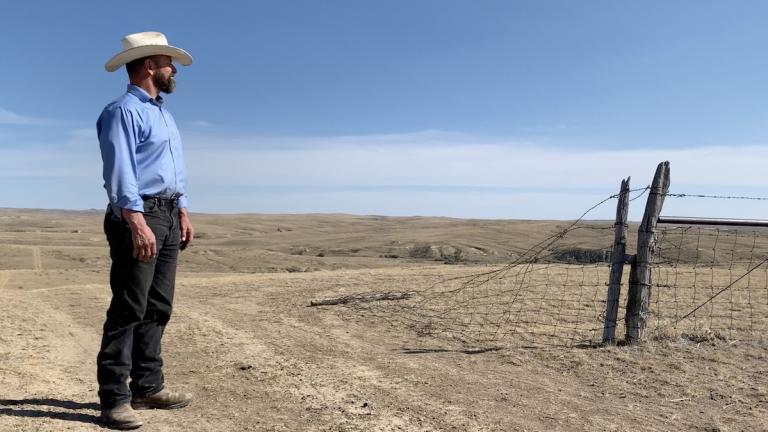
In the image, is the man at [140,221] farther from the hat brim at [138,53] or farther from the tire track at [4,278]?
the tire track at [4,278]

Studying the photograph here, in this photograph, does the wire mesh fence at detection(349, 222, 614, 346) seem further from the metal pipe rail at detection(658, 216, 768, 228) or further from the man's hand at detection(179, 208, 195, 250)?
the man's hand at detection(179, 208, 195, 250)

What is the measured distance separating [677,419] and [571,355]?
1.63 metres

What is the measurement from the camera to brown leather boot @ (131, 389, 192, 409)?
12.1ft

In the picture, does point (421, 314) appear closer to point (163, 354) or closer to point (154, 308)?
point (163, 354)

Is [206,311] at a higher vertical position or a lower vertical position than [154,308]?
lower

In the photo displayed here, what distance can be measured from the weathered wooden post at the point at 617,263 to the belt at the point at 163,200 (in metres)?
4.24

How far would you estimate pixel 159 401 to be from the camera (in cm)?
371

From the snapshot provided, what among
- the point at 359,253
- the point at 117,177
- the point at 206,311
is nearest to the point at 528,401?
the point at 117,177

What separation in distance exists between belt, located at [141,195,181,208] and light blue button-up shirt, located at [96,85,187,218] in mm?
23

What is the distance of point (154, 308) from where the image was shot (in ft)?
11.9

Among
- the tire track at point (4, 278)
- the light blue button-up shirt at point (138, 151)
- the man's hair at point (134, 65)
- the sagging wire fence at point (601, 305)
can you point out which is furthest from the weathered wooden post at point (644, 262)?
the tire track at point (4, 278)

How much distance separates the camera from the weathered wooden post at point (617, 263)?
229 inches

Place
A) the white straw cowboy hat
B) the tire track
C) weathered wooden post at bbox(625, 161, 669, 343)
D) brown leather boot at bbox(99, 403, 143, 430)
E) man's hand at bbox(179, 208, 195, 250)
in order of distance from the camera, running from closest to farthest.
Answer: brown leather boot at bbox(99, 403, 143, 430) → the white straw cowboy hat → man's hand at bbox(179, 208, 195, 250) → weathered wooden post at bbox(625, 161, 669, 343) → the tire track

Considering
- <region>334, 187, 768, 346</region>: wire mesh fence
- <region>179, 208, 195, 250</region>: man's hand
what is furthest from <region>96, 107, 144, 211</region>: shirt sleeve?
<region>334, 187, 768, 346</region>: wire mesh fence
